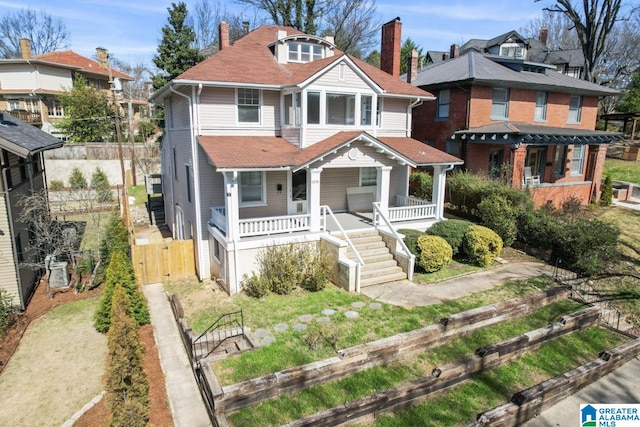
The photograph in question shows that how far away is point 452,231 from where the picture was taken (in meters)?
16.9

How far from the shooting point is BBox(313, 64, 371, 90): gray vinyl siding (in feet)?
54.1

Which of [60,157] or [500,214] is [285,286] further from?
[60,157]

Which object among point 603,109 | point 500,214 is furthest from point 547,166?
point 603,109

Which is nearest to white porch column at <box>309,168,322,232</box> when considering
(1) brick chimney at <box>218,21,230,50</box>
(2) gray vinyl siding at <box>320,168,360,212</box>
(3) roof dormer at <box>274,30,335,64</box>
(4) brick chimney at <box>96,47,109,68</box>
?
(2) gray vinyl siding at <box>320,168,360,212</box>

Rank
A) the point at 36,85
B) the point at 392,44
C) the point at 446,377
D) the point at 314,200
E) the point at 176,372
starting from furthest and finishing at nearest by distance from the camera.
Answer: the point at 36,85 → the point at 392,44 → the point at 314,200 → the point at 176,372 → the point at 446,377

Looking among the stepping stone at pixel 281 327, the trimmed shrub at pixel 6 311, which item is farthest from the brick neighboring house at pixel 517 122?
the trimmed shrub at pixel 6 311

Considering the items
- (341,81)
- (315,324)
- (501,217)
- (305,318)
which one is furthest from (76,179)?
(501,217)

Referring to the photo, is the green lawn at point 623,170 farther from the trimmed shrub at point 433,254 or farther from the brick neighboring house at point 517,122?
the trimmed shrub at point 433,254

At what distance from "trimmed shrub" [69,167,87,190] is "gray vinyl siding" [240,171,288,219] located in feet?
76.5

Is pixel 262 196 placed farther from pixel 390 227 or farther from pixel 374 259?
pixel 390 227

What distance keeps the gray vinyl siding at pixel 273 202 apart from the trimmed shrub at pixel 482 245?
25.7ft

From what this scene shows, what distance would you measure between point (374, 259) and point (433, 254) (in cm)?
228

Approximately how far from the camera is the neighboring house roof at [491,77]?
925 inches

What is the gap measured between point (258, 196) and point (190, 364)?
8063 millimetres
